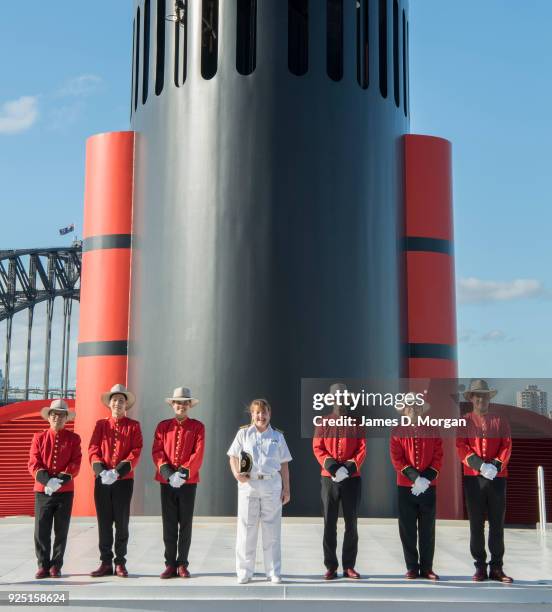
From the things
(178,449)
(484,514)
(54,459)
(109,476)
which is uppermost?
(178,449)

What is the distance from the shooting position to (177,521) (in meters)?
8.44

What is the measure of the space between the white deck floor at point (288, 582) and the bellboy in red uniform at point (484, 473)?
30 cm

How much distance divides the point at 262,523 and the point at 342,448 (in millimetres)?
1099

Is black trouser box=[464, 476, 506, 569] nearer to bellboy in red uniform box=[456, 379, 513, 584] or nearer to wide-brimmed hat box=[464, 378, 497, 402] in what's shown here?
bellboy in red uniform box=[456, 379, 513, 584]

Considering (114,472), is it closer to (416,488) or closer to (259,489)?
(259,489)

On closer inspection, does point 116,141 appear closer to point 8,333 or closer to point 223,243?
point 223,243

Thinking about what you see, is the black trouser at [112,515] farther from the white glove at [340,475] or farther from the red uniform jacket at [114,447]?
the white glove at [340,475]

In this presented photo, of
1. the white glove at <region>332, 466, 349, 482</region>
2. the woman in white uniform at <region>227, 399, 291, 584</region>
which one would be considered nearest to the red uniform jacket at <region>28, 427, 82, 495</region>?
the woman in white uniform at <region>227, 399, 291, 584</region>

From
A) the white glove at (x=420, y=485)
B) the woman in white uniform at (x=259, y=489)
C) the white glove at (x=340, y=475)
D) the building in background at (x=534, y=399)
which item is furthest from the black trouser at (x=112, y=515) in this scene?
the building in background at (x=534, y=399)

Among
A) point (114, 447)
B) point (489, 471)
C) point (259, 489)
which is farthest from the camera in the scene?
point (114, 447)

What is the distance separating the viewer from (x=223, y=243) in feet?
47.9

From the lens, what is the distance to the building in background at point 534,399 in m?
14.6

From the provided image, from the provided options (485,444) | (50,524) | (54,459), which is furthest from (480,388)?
(50,524)

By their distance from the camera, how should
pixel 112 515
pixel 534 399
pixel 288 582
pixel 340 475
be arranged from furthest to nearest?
pixel 534 399 → pixel 112 515 → pixel 340 475 → pixel 288 582
